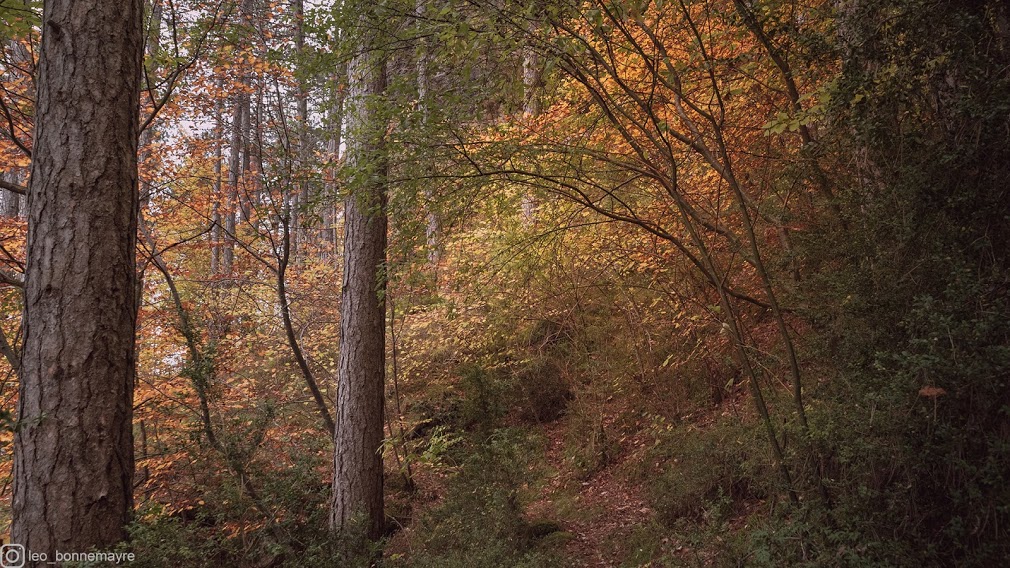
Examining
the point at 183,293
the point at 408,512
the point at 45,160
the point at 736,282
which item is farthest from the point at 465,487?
the point at 183,293

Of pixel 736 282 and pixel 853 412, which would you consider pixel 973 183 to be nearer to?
pixel 853 412

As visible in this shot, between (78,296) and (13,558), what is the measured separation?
1.36 metres

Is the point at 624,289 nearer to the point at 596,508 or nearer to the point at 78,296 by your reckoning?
the point at 596,508

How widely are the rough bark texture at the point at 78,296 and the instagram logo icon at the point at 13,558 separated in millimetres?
52

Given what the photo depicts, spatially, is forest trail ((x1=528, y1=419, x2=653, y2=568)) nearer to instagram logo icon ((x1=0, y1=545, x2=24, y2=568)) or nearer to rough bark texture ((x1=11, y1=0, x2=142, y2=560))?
rough bark texture ((x1=11, y1=0, x2=142, y2=560))

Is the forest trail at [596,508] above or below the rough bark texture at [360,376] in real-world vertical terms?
below

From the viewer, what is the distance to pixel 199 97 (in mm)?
8078

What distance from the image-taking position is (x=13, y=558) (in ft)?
9.25

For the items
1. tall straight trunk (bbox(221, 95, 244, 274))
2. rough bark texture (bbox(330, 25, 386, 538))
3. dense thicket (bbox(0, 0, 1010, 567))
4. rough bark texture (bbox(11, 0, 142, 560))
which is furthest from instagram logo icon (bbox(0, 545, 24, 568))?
tall straight trunk (bbox(221, 95, 244, 274))

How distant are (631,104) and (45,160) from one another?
450 centimetres

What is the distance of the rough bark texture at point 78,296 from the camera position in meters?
2.86

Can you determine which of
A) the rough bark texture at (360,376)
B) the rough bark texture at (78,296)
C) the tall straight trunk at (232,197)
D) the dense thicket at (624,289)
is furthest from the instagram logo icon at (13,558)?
the tall straight trunk at (232,197)

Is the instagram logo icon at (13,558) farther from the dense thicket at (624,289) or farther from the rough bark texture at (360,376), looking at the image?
the rough bark texture at (360,376)

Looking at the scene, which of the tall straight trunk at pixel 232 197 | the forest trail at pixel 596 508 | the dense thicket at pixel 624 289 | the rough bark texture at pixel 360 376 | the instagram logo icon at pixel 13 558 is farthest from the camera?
the tall straight trunk at pixel 232 197
